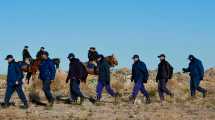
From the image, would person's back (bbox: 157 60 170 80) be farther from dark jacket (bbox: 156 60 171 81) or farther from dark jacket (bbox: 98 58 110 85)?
dark jacket (bbox: 98 58 110 85)

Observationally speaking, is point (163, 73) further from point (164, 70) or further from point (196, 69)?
point (196, 69)

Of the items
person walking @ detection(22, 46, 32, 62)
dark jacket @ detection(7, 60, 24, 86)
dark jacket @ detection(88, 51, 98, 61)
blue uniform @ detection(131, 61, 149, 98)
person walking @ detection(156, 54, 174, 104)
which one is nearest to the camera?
dark jacket @ detection(7, 60, 24, 86)

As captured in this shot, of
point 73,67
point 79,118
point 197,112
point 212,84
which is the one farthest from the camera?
point 212,84

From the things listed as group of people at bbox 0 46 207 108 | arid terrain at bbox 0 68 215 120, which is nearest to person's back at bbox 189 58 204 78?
group of people at bbox 0 46 207 108

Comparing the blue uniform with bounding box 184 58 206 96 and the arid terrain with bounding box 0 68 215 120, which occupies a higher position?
the blue uniform with bounding box 184 58 206 96

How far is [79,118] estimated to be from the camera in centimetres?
1941

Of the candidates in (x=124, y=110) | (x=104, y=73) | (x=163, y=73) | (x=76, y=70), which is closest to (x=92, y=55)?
(x=104, y=73)

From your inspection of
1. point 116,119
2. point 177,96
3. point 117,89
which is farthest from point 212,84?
point 116,119

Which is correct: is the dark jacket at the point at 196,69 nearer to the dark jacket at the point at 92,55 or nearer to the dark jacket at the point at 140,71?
the dark jacket at the point at 140,71

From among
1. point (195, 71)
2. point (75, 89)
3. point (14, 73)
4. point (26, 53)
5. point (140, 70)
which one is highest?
point (26, 53)

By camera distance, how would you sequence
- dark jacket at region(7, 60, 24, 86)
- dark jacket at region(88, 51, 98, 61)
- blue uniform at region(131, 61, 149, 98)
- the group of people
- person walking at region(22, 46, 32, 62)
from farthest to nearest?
person walking at region(22, 46, 32, 62) → dark jacket at region(88, 51, 98, 61) → blue uniform at region(131, 61, 149, 98) → the group of people → dark jacket at region(7, 60, 24, 86)

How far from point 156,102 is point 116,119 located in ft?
19.0

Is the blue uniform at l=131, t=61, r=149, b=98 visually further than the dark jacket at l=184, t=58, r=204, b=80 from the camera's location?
No

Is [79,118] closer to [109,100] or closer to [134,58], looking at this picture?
[134,58]
